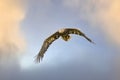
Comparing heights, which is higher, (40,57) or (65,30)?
(65,30)

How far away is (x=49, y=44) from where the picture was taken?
3906 cm

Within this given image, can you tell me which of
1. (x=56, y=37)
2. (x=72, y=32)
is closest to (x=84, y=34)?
(x=72, y=32)

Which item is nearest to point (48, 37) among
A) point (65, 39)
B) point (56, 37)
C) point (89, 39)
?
point (56, 37)

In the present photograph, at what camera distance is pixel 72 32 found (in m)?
37.8

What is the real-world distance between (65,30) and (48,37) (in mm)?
3185

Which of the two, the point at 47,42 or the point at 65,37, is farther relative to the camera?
the point at 47,42

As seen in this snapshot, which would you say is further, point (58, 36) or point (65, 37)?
point (58, 36)

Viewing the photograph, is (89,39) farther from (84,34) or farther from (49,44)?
(49,44)

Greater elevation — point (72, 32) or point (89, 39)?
point (72, 32)

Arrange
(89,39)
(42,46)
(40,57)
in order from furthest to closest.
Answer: (42,46) → (40,57) → (89,39)

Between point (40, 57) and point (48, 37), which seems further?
point (48, 37)

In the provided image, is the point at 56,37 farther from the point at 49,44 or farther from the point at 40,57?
the point at 40,57

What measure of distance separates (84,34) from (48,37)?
6500 mm

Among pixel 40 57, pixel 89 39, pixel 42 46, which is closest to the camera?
pixel 89 39
